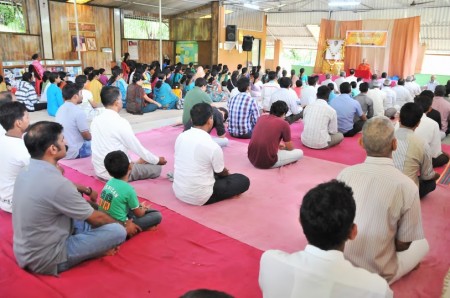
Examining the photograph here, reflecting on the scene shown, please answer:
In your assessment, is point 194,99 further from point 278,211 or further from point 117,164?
point 117,164

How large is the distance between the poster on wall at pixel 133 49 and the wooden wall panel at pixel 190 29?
2.02 metres

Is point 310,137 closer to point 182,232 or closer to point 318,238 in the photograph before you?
point 182,232

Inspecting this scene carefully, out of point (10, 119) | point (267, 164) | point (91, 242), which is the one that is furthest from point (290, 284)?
point (267, 164)

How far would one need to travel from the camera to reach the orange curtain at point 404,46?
12.6m

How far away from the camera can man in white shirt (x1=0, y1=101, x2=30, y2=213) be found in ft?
8.72

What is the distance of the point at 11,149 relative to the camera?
2.65 metres

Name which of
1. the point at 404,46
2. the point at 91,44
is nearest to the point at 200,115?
the point at 91,44

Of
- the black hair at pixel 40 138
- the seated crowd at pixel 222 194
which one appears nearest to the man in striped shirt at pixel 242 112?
the seated crowd at pixel 222 194

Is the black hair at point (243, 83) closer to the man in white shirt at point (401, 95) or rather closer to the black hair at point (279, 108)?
the black hair at point (279, 108)

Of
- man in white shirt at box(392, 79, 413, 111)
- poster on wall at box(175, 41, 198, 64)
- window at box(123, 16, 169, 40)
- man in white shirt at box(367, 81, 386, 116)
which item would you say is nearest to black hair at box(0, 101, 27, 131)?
man in white shirt at box(367, 81, 386, 116)

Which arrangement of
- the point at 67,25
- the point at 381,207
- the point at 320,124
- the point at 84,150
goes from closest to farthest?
the point at 381,207 < the point at 84,150 < the point at 320,124 < the point at 67,25

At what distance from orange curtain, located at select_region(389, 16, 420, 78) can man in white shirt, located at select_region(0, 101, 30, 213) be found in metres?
13.3

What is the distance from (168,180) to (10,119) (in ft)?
5.17

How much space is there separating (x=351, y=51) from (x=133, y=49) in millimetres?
8615
